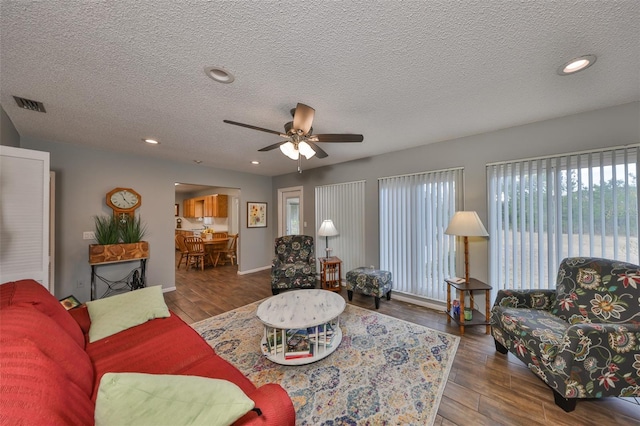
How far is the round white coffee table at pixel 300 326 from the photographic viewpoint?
2021 mm

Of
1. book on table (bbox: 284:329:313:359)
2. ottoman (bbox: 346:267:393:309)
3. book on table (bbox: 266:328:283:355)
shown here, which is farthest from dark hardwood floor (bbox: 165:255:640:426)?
book on table (bbox: 266:328:283:355)

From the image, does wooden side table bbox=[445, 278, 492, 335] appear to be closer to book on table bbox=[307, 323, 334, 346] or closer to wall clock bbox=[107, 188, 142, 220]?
book on table bbox=[307, 323, 334, 346]

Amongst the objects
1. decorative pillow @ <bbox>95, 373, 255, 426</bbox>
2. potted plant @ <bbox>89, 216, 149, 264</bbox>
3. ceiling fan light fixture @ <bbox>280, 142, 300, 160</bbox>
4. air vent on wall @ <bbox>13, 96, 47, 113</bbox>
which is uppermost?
air vent on wall @ <bbox>13, 96, 47, 113</bbox>

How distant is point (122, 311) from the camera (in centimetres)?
186

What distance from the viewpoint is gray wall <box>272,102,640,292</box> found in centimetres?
218

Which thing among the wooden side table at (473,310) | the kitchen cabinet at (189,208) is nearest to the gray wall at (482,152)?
the wooden side table at (473,310)

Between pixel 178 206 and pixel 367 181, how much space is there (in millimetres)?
7908

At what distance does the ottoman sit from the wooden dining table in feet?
13.6

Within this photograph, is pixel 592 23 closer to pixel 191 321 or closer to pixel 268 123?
pixel 268 123

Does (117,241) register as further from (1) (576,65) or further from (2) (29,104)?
(1) (576,65)

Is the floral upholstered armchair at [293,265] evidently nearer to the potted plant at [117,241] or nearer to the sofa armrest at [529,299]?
the potted plant at [117,241]

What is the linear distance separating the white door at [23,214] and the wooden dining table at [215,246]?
159 inches

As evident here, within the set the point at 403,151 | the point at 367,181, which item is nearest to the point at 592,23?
the point at 403,151

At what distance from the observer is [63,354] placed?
3.53ft
